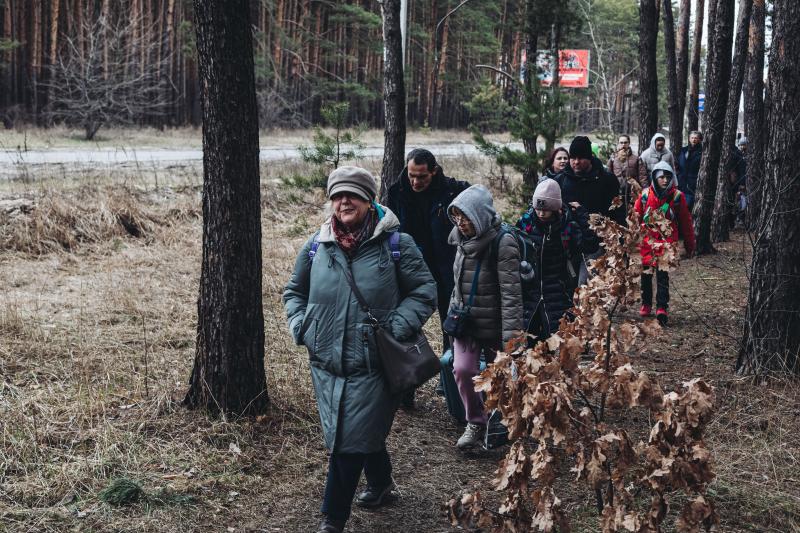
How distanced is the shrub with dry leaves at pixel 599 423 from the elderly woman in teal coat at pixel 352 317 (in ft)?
2.64

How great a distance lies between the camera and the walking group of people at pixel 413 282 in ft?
13.0

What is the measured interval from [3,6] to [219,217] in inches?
1206

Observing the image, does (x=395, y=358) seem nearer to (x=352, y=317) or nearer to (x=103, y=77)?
(x=352, y=317)

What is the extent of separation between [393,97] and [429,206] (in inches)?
245

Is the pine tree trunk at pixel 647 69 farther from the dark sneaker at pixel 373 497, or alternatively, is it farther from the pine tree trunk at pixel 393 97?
the dark sneaker at pixel 373 497

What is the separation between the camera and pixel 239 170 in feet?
17.2

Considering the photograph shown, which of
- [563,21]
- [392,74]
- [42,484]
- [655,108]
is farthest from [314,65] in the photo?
[42,484]

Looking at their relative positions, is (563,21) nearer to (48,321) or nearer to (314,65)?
(48,321)

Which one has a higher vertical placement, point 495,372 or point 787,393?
point 495,372

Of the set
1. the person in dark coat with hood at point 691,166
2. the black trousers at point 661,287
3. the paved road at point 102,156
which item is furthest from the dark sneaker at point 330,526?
the person in dark coat with hood at point 691,166

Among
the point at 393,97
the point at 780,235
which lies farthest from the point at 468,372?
the point at 393,97

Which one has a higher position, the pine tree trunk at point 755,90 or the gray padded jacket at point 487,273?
the pine tree trunk at point 755,90

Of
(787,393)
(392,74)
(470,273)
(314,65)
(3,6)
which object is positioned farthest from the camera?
(314,65)

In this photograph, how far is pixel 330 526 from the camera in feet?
13.2
